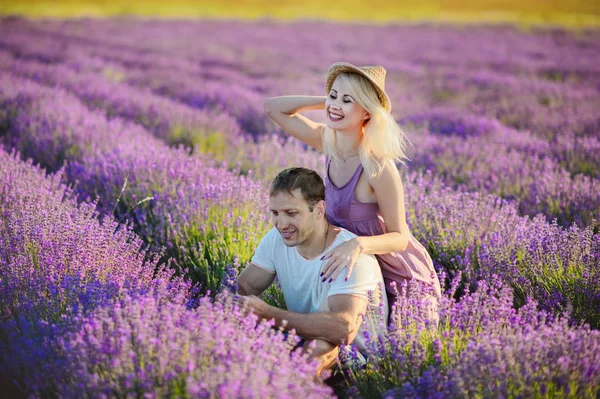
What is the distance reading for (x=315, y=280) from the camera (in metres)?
2.58

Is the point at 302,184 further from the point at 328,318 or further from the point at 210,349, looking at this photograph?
the point at 210,349

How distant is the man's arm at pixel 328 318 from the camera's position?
2.33 meters

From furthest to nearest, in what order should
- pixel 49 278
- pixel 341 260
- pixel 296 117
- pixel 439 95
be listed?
pixel 439 95 → pixel 296 117 → pixel 49 278 → pixel 341 260

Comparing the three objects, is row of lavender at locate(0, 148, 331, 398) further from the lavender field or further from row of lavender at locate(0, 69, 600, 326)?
row of lavender at locate(0, 69, 600, 326)

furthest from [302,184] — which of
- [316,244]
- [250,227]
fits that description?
[250,227]

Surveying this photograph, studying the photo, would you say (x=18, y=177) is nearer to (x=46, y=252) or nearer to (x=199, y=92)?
(x=46, y=252)

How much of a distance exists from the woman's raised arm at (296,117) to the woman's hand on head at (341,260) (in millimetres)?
986

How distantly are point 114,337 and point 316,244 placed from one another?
998 millimetres

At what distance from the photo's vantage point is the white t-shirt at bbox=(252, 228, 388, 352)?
2.41m

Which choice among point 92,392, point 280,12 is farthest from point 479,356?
point 280,12

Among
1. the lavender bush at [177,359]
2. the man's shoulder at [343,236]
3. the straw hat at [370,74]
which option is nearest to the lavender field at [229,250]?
the lavender bush at [177,359]

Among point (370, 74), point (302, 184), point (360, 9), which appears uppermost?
point (360, 9)

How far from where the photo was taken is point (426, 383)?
2.07 m

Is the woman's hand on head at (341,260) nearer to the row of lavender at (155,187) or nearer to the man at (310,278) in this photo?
the man at (310,278)
